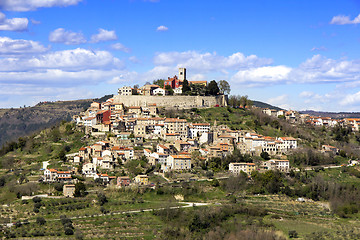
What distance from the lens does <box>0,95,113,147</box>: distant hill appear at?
127 metres

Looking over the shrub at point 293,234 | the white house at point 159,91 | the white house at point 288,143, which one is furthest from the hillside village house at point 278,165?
the white house at point 159,91

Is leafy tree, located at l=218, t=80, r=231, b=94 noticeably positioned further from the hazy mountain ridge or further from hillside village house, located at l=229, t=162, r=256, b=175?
the hazy mountain ridge

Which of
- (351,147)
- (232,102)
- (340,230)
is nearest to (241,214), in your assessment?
(340,230)

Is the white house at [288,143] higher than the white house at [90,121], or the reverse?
the white house at [90,121]

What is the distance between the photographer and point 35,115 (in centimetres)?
13612

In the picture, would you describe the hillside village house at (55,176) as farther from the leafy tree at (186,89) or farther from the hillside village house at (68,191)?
the leafy tree at (186,89)

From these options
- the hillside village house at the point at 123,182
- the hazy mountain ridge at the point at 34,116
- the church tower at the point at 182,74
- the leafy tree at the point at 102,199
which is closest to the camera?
the leafy tree at the point at 102,199

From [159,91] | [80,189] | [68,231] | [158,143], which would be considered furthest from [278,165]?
[68,231]

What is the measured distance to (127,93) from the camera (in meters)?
75.6

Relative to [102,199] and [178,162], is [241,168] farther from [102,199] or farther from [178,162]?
[102,199]

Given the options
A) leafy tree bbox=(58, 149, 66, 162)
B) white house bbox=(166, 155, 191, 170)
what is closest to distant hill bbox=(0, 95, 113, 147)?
leafy tree bbox=(58, 149, 66, 162)

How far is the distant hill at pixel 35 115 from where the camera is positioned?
417ft

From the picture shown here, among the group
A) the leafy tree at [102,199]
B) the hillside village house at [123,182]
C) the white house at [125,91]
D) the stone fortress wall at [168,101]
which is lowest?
the leafy tree at [102,199]

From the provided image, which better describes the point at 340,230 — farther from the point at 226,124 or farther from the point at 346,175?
the point at 226,124
